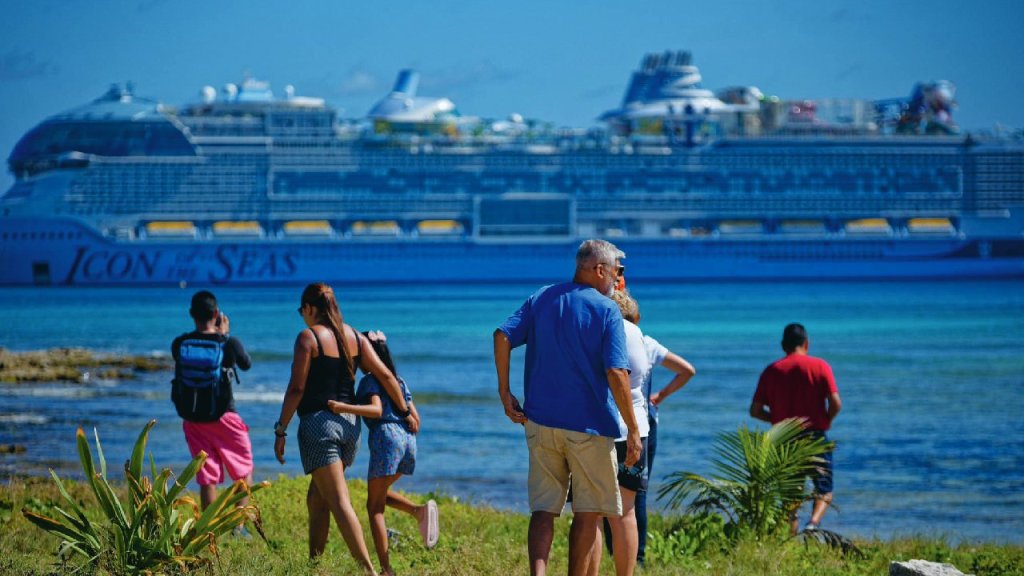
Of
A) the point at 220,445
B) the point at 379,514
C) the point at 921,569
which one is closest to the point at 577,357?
the point at 379,514

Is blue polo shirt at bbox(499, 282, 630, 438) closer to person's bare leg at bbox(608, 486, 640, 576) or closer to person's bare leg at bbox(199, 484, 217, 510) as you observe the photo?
person's bare leg at bbox(608, 486, 640, 576)

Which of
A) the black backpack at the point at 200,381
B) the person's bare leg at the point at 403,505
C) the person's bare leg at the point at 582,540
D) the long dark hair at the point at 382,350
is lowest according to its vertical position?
the person's bare leg at the point at 403,505

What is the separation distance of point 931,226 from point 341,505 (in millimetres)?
68557

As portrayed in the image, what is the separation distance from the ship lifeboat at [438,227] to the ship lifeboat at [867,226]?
1717cm

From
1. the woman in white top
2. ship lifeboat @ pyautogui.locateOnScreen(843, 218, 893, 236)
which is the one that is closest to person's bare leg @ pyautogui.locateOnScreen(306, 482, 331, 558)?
the woman in white top

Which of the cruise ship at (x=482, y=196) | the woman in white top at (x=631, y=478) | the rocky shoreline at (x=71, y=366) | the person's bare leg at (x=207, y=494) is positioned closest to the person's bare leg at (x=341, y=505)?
the woman in white top at (x=631, y=478)

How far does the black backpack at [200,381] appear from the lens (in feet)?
22.0

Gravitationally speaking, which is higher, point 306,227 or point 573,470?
point 573,470

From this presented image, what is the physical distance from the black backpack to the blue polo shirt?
182 cm

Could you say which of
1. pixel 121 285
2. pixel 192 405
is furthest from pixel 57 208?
pixel 192 405

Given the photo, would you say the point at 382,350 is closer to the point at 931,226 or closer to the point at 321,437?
the point at 321,437

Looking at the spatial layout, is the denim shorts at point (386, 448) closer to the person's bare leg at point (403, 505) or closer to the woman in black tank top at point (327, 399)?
the woman in black tank top at point (327, 399)

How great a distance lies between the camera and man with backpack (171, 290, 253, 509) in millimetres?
6711

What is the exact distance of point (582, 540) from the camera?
18.0 feet
